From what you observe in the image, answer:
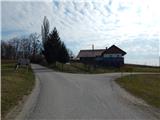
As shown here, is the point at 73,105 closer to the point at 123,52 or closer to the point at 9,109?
the point at 9,109

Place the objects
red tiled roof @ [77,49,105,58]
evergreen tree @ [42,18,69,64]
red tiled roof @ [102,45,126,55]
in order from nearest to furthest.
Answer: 1. evergreen tree @ [42,18,69,64]
2. red tiled roof @ [102,45,126,55]
3. red tiled roof @ [77,49,105,58]

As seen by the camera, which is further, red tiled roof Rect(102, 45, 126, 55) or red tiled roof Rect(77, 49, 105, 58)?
red tiled roof Rect(77, 49, 105, 58)

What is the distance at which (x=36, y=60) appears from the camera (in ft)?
353

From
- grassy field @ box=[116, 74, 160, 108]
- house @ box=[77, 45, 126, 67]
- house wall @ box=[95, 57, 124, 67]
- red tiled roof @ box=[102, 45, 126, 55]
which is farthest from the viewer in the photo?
red tiled roof @ box=[102, 45, 126, 55]

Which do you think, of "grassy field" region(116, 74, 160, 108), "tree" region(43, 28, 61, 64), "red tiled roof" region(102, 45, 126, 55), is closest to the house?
"red tiled roof" region(102, 45, 126, 55)

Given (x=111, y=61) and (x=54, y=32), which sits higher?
(x=54, y=32)

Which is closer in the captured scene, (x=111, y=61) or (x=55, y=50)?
(x=55, y=50)

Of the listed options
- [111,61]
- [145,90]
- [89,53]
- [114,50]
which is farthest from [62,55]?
[145,90]

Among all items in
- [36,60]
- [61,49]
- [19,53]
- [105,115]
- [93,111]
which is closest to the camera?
[105,115]

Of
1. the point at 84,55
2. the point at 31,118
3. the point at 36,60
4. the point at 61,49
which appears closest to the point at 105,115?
the point at 31,118

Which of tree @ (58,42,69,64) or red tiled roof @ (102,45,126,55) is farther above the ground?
red tiled roof @ (102,45,126,55)

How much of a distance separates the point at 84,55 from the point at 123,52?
19737 mm

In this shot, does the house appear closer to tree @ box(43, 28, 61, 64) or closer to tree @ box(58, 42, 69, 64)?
→ tree @ box(58, 42, 69, 64)

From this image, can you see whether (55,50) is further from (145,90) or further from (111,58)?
(145,90)
